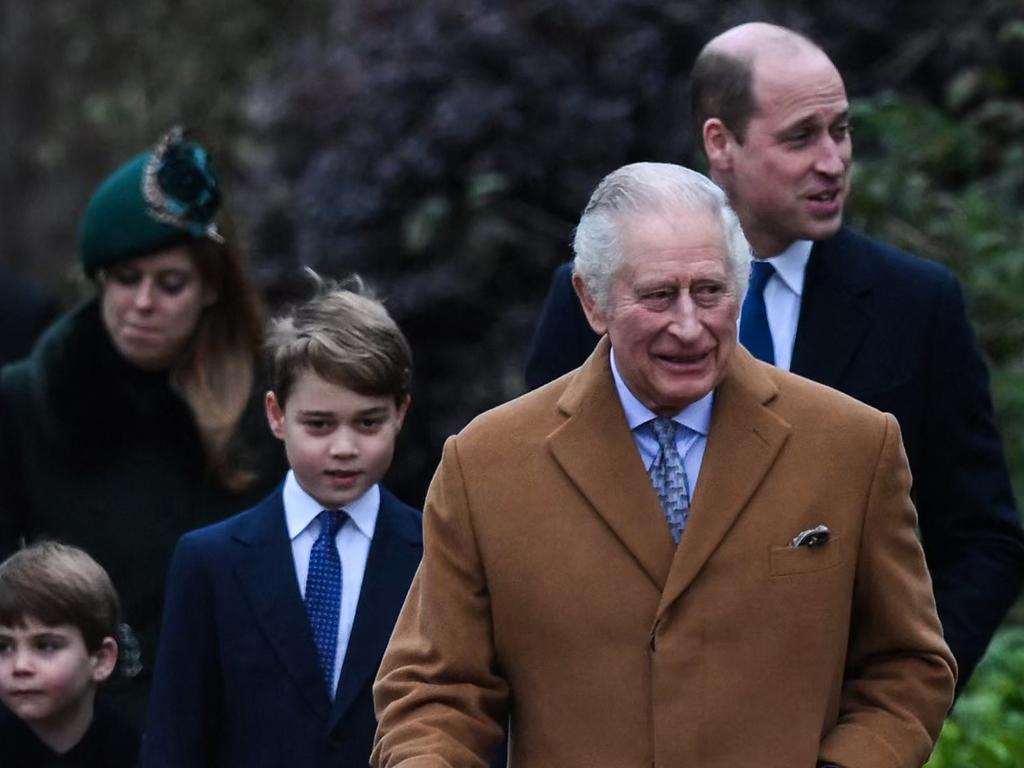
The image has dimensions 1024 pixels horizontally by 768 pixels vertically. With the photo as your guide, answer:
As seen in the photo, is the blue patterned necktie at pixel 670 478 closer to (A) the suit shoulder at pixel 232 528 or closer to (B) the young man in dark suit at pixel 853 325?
(B) the young man in dark suit at pixel 853 325

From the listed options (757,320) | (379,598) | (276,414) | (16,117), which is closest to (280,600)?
(379,598)

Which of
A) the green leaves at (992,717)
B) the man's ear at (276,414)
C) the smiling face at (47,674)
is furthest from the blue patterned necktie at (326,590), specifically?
the green leaves at (992,717)

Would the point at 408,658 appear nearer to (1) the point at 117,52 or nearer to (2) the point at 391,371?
(2) the point at 391,371

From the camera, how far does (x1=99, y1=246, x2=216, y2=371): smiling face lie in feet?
18.3

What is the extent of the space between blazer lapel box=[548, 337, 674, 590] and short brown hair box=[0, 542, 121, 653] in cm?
161

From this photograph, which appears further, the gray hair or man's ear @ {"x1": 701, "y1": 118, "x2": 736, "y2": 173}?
man's ear @ {"x1": 701, "y1": 118, "x2": 736, "y2": 173}

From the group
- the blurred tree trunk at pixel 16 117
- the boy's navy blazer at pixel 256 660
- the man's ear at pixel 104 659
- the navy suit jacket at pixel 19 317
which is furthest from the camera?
the blurred tree trunk at pixel 16 117

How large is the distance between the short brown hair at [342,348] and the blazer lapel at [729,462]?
1117 millimetres

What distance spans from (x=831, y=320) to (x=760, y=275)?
0.60ft

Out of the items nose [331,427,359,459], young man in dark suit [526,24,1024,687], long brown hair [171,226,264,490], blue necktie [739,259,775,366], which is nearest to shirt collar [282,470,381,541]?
nose [331,427,359,459]

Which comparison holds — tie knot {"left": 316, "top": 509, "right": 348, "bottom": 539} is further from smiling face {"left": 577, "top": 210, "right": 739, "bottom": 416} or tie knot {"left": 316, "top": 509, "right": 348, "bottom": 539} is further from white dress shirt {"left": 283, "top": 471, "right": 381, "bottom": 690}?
smiling face {"left": 577, "top": 210, "right": 739, "bottom": 416}

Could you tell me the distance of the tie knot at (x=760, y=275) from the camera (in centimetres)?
488

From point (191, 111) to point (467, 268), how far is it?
641 cm

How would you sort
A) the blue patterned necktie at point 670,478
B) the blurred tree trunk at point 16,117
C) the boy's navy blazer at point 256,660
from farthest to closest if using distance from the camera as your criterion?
the blurred tree trunk at point 16,117, the boy's navy blazer at point 256,660, the blue patterned necktie at point 670,478
